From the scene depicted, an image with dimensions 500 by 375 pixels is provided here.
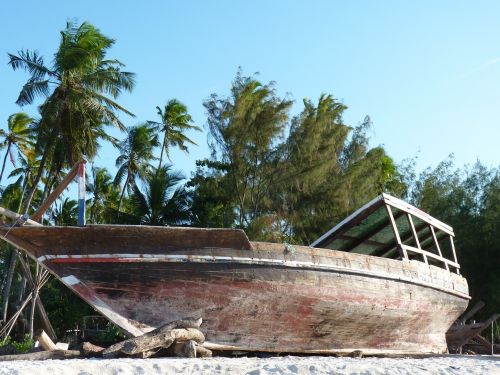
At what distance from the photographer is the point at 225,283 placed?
370 inches

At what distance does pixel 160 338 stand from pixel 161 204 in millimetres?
19281

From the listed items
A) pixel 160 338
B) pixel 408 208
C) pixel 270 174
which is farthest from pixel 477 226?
pixel 160 338

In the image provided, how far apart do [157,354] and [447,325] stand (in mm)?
8361

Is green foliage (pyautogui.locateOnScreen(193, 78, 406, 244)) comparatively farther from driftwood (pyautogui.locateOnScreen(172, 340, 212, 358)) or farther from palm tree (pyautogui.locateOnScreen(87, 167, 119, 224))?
driftwood (pyautogui.locateOnScreen(172, 340, 212, 358))

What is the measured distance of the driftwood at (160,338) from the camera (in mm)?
8008

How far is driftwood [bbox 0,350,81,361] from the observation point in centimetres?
822

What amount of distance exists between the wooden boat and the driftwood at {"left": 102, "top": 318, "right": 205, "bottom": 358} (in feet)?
1.45

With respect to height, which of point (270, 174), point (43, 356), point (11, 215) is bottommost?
point (43, 356)

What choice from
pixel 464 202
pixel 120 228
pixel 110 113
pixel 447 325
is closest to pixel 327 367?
pixel 120 228

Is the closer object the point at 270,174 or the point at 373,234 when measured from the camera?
the point at 373,234

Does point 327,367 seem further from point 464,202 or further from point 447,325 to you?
point 464,202

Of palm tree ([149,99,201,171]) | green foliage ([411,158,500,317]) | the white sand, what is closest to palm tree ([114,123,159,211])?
palm tree ([149,99,201,171])

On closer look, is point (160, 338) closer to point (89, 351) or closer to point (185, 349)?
point (185, 349)

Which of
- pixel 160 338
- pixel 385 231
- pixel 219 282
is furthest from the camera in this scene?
pixel 385 231
